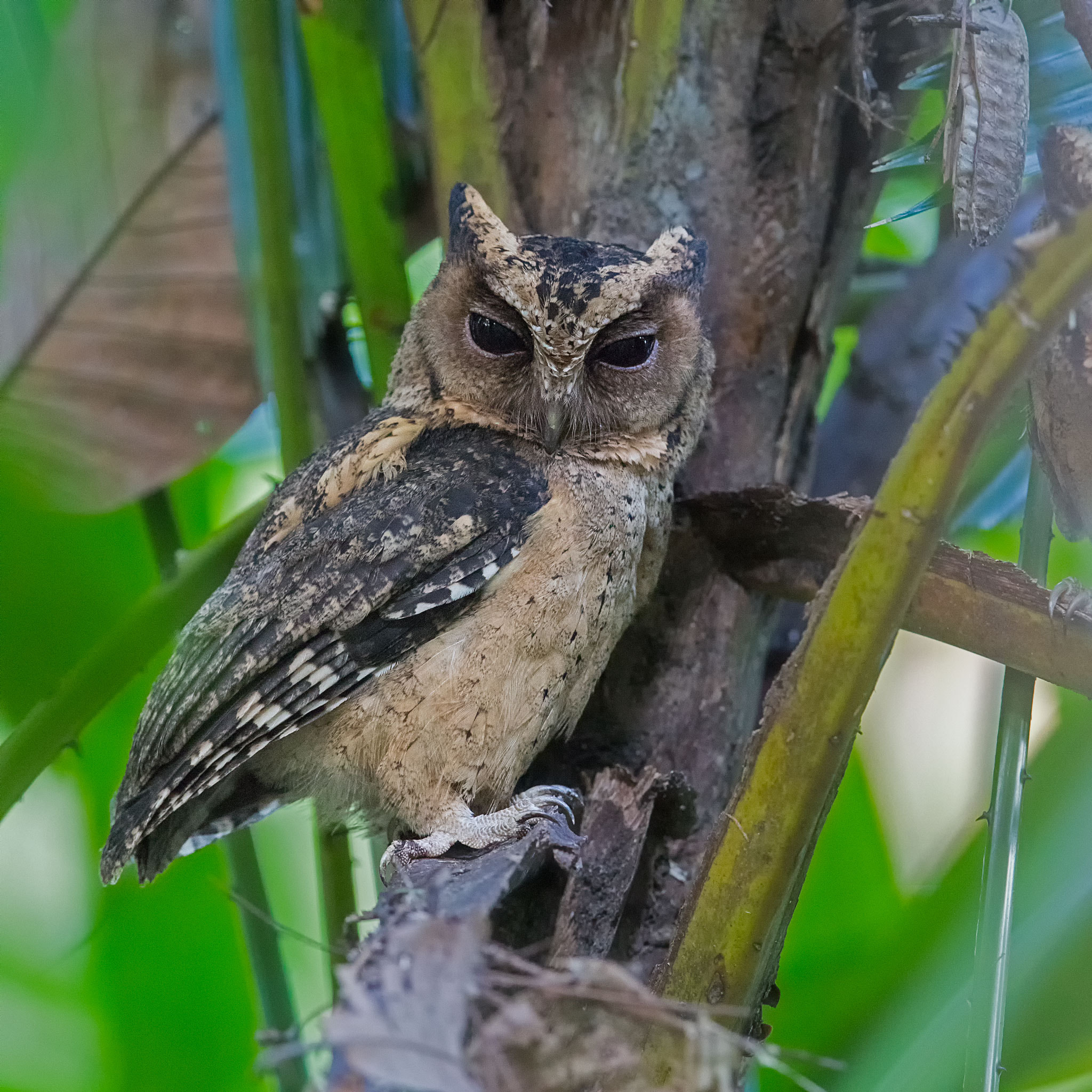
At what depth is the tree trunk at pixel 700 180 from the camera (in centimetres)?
171

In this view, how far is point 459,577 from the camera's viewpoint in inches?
58.9

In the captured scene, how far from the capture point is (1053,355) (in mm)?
1139

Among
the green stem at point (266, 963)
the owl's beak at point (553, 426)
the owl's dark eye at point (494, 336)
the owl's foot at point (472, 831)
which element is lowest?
the green stem at point (266, 963)

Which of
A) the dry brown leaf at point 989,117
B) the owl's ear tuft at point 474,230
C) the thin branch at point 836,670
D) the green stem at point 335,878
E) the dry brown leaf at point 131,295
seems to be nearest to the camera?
the thin branch at point 836,670

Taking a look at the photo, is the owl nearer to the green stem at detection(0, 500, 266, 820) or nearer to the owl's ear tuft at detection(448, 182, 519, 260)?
the owl's ear tuft at detection(448, 182, 519, 260)

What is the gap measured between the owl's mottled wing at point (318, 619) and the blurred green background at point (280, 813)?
324mm

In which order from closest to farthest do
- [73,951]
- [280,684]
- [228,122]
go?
[280,684] < [73,951] < [228,122]

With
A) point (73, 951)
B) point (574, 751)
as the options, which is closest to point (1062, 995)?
point (574, 751)

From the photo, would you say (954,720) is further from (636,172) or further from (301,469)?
(301,469)

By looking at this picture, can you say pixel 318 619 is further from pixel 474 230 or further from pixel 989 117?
pixel 989 117

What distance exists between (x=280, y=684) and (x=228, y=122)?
1211mm

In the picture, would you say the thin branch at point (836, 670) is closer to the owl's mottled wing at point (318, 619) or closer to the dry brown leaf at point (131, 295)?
the owl's mottled wing at point (318, 619)

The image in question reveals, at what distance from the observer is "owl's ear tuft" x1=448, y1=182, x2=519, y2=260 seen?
1.57 metres

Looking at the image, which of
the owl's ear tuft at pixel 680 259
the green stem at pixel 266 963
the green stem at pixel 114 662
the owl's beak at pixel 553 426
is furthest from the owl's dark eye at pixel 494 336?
the green stem at pixel 266 963
